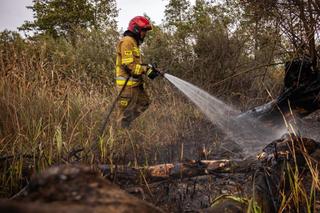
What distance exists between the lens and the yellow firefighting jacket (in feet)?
17.4

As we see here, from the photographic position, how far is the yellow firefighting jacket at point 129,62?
17.4 ft

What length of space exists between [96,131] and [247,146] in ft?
7.42

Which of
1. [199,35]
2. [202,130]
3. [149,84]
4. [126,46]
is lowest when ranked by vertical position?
[202,130]

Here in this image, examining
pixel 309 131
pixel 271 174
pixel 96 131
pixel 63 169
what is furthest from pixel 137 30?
pixel 63 169

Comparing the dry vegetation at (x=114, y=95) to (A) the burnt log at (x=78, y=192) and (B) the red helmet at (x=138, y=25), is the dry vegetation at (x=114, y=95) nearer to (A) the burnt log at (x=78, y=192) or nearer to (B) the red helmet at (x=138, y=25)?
(B) the red helmet at (x=138, y=25)

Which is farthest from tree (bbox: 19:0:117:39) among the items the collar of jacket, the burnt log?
the burnt log

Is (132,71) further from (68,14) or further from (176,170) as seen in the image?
(68,14)

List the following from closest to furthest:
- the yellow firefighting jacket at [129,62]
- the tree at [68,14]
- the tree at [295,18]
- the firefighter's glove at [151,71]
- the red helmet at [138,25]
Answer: the tree at [295,18] < the firefighter's glove at [151,71] < the yellow firefighting jacket at [129,62] < the red helmet at [138,25] < the tree at [68,14]

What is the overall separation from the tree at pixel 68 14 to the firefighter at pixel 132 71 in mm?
17219

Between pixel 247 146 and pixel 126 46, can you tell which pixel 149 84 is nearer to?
pixel 126 46

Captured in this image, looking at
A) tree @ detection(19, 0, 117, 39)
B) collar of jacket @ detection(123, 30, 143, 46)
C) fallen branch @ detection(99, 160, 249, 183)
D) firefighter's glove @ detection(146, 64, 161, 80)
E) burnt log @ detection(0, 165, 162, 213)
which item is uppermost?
tree @ detection(19, 0, 117, 39)

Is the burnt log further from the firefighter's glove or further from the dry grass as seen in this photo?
the firefighter's glove

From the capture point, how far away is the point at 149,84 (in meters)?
8.43

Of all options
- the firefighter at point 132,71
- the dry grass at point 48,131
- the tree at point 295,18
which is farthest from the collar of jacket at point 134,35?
the tree at point 295,18
